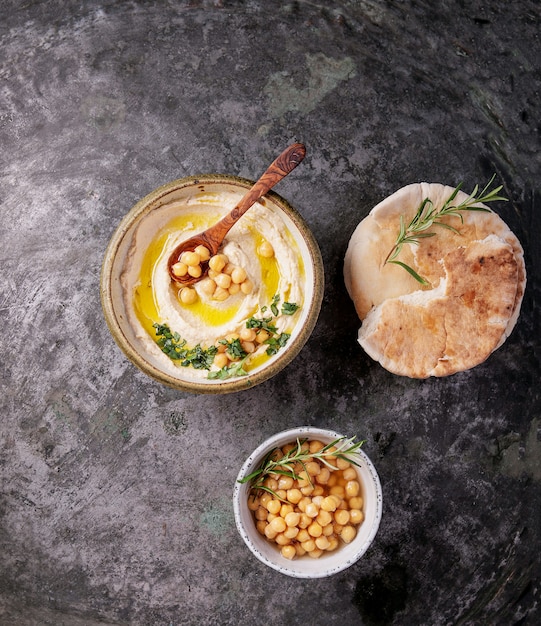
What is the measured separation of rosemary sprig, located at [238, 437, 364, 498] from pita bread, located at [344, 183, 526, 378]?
0.41 m

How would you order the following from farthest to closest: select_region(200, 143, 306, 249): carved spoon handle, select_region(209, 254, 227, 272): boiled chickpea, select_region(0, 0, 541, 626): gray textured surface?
1. select_region(0, 0, 541, 626): gray textured surface
2. select_region(209, 254, 227, 272): boiled chickpea
3. select_region(200, 143, 306, 249): carved spoon handle

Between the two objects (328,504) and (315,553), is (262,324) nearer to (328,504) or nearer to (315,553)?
(328,504)

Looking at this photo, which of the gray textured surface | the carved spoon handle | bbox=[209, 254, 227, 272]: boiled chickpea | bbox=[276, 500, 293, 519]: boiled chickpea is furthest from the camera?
the gray textured surface

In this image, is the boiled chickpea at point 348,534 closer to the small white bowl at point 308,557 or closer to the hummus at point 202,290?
the small white bowl at point 308,557

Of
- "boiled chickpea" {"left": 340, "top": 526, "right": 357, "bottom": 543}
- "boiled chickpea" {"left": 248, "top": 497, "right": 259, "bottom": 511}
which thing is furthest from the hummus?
"boiled chickpea" {"left": 340, "top": 526, "right": 357, "bottom": 543}

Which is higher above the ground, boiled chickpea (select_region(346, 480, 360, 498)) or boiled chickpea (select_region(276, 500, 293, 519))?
boiled chickpea (select_region(276, 500, 293, 519))

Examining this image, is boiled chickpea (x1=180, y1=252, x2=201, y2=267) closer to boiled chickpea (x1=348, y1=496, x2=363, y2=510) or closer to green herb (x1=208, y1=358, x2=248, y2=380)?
green herb (x1=208, y1=358, x2=248, y2=380)

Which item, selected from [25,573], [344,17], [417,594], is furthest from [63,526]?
[344,17]

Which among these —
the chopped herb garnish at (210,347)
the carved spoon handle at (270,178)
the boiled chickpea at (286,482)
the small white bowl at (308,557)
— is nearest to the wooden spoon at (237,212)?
the carved spoon handle at (270,178)

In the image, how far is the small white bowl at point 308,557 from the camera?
2.77 metres

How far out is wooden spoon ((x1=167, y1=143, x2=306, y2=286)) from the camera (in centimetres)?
262

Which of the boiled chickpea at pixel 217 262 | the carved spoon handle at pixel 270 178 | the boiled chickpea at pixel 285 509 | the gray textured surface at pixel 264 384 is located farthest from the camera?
the gray textured surface at pixel 264 384

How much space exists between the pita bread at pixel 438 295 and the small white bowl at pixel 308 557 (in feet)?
1.47

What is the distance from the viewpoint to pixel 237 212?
2650 millimetres
